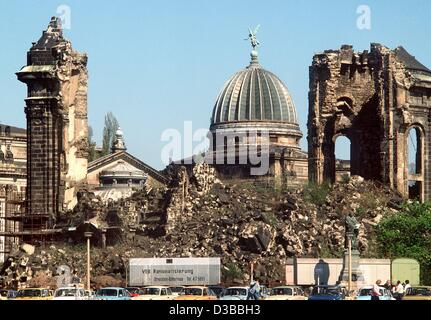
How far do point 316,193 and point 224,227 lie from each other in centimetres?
922

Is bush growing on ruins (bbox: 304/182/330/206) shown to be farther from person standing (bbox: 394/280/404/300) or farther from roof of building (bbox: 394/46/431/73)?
person standing (bbox: 394/280/404/300)

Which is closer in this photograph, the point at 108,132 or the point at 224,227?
the point at 224,227

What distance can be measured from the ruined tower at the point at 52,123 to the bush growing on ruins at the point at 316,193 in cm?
1336

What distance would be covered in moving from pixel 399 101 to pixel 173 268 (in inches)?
1005

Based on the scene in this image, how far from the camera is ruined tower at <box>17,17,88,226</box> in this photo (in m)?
85.8

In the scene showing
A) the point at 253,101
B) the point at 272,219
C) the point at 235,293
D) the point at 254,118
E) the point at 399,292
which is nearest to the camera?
the point at 399,292

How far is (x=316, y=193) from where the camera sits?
8325cm

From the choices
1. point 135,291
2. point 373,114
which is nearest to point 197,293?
point 135,291

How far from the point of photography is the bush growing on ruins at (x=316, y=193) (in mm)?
82125

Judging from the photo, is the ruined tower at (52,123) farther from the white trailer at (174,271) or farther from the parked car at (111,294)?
the parked car at (111,294)

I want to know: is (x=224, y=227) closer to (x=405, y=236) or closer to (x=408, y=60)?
(x=405, y=236)

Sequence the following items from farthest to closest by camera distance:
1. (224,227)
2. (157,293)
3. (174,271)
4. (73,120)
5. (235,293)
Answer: (73,120) → (224,227) → (174,271) → (157,293) → (235,293)
